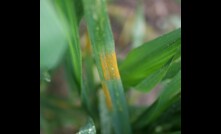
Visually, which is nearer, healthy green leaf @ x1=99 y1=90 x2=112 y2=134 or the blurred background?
healthy green leaf @ x1=99 y1=90 x2=112 y2=134

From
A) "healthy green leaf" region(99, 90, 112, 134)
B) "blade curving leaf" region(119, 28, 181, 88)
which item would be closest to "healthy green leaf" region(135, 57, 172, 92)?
"blade curving leaf" region(119, 28, 181, 88)

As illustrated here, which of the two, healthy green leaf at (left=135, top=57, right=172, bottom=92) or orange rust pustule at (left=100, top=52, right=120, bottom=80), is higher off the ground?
orange rust pustule at (left=100, top=52, right=120, bottom=80)

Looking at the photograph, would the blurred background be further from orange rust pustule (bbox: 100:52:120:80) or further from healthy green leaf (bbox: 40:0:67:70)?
healthy green leaf (bbox: 40:0:67:70)

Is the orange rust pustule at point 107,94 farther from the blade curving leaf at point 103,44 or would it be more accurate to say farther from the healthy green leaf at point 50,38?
the healthy green leaf at point 50,38

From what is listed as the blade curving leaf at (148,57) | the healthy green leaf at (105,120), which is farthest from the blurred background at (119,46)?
the blade curving leaf at (148,57)
